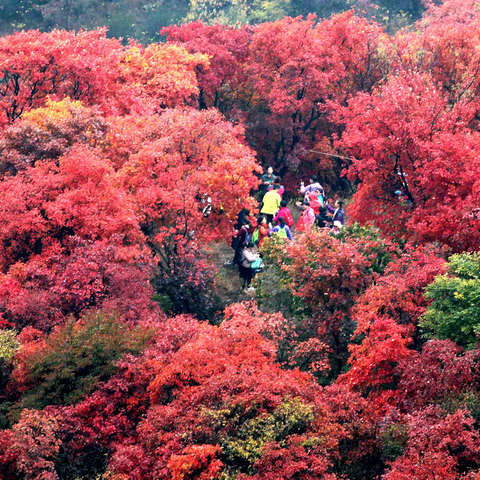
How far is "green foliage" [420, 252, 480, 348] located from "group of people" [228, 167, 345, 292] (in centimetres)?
671

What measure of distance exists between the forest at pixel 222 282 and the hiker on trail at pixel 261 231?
125 centimetres

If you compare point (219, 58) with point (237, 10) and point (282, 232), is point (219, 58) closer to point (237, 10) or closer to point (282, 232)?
point (282, 232)

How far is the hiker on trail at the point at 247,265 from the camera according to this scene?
2127cm

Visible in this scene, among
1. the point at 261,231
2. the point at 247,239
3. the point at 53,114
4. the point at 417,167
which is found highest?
the point at 53,114

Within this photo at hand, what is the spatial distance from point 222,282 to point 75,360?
8611 mm

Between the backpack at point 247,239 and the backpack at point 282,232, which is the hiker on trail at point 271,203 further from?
the backpack at point 282,232

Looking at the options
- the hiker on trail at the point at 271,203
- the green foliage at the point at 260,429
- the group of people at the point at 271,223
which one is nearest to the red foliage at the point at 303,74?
the group of people at the point at 271,223

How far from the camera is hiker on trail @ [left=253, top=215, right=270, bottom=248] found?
2159cm

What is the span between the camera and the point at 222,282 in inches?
873

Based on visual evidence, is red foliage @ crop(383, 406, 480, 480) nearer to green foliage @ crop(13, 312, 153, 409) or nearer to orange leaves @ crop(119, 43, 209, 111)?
green foliage @ crop(13, 312, 153, 409)

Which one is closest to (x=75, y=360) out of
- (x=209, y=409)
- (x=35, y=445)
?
(x=35, y=445)

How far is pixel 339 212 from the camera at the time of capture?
21.6 meters

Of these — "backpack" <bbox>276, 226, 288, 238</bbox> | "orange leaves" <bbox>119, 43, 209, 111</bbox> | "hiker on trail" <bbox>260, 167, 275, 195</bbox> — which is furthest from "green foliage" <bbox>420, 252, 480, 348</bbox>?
"orange leaves" <bbox>119, 43, 209, 111</bbox>

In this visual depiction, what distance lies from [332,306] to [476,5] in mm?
25375
